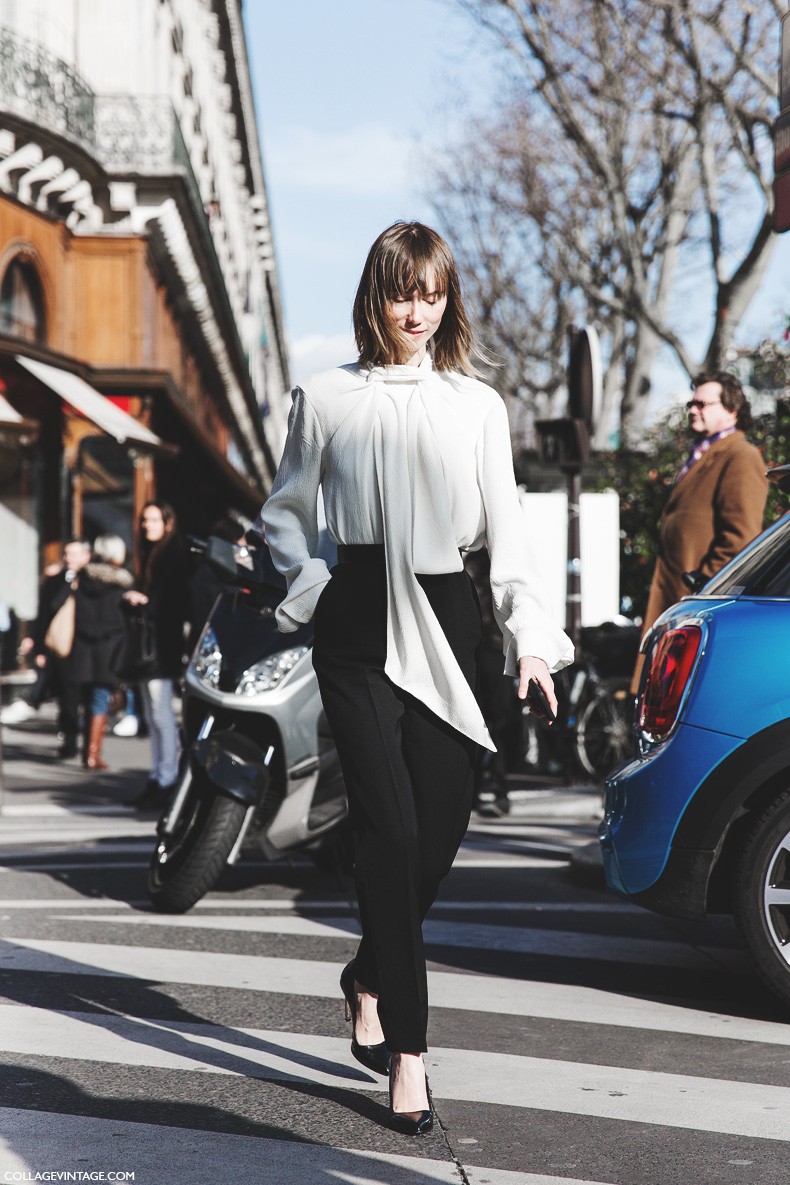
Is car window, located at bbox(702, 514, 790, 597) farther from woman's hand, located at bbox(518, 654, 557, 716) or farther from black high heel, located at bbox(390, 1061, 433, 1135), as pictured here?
black high heel, located at bbox(390, 1061, 433, 1135)

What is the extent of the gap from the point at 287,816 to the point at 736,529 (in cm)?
Result: 209

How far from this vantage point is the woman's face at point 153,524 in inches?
416

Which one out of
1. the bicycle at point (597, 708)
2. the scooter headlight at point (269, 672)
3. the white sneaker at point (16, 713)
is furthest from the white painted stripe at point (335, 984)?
the white sneaker at point (16, 713)

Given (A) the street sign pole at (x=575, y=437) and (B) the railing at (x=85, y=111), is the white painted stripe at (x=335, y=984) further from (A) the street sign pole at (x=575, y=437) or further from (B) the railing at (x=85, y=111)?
(B) the railing at (x=85, y=111)

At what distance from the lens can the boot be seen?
13.3 meters

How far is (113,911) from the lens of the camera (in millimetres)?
6305

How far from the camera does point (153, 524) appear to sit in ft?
34.8

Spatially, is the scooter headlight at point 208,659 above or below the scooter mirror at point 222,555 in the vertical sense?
below

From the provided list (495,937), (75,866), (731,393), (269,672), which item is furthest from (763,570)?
(75,866)

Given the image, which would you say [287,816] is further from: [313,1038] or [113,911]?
[313,1038]

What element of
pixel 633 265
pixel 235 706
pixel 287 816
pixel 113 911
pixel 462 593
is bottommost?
pixel 113 911

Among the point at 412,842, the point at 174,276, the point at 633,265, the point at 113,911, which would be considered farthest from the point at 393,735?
the point at 174,276

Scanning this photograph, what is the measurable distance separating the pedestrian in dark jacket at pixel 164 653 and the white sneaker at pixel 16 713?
8.22 m

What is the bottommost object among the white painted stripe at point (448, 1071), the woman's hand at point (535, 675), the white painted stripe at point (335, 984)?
the white painted stripe at point (335, 984)
